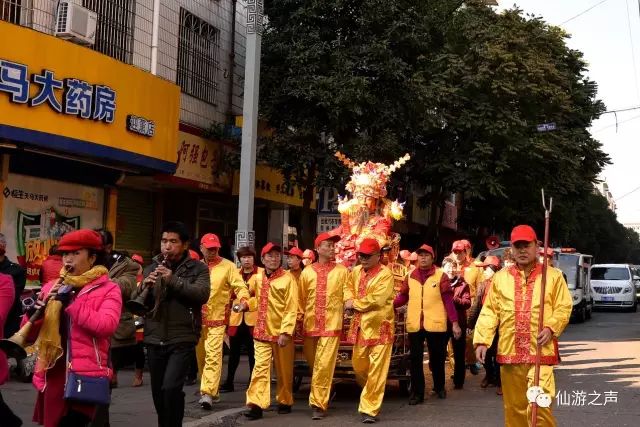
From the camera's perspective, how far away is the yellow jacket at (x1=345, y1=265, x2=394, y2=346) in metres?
9.66

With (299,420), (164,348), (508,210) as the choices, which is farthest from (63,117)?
(508,210)

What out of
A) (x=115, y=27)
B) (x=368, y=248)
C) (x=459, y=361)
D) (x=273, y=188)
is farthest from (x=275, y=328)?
(x=273, y=188)

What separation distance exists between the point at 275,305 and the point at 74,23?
6.91 m

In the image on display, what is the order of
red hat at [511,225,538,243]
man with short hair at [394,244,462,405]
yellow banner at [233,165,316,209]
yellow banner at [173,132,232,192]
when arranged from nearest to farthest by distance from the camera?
red hat at [511,225,538,243] → man with short hair at [394,244,462,405] → yellow banner at [173,132,232,192] → yellow banner at [233,165,316,209]

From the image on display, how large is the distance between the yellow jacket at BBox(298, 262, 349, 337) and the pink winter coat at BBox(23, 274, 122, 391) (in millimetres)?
4628

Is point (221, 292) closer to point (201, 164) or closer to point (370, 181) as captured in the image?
point (370, 181)

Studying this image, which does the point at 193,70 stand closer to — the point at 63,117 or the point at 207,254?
the point at 63,117

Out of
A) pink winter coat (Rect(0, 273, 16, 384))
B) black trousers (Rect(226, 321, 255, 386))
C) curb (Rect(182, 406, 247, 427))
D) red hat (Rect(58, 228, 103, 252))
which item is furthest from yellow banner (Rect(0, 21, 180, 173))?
red hat (Rect(58, 228, 103, 252))

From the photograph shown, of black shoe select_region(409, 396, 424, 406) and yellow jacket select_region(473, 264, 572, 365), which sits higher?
yellow jacket select_region(473, 264, 572, 365)

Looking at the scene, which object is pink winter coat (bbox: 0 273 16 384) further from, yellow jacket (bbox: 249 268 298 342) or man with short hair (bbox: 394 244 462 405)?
man with short hair (bbox: 394 244 462 405)

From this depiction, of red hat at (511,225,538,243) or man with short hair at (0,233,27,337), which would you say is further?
man with short hair at (0,233,27,337)

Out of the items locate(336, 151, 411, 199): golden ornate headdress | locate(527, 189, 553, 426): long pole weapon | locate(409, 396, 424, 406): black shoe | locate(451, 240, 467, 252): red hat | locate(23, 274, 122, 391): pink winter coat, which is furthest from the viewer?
locate(451, 240, 467, 252): red hat

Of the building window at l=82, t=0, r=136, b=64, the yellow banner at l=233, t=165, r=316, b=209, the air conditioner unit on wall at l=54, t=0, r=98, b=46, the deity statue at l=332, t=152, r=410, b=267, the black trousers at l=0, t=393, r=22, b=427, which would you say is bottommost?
the black trousers at l=0, t=393, r=22, b=427

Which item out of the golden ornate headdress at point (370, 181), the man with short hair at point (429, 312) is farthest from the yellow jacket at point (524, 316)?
the golden ornate headdress at point (370, 181)
